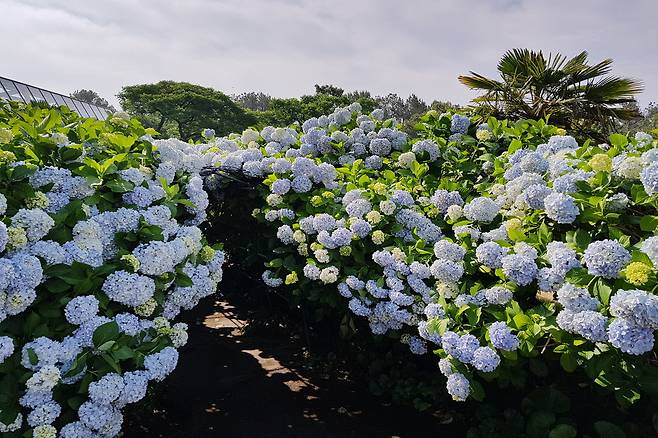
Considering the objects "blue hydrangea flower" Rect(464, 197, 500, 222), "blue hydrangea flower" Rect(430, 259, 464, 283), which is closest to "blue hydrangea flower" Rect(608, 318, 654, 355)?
"blue hydrangea flower" Rect(430, 259, 464, 283)

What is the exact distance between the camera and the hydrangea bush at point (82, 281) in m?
1.84

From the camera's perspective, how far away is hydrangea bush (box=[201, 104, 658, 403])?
72.5 inches

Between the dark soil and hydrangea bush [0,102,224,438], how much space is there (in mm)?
956

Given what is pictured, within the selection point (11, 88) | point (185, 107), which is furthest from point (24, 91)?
point (185, 107)

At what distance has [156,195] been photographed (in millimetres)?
2553

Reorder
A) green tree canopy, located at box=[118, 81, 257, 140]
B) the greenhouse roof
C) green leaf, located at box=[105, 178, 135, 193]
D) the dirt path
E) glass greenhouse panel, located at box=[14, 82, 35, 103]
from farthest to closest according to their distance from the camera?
green tree canopy, located at box=[118, 81, 257, 140]
glass greenhouse panel, located at box=[14, 82, 35, 103]
the greenhouse roof
the dirt path
green leaf, located at box=[105, 178, 135, 193]

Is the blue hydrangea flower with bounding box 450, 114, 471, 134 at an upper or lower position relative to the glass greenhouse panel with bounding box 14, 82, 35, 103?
lower

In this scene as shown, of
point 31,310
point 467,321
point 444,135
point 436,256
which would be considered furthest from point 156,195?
point 444,135

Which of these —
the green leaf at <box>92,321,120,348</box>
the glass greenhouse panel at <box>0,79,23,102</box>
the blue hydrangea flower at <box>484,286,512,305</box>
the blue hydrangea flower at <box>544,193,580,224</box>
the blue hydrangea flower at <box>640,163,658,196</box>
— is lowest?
the green leaf at <box>92,321,120,348</box>

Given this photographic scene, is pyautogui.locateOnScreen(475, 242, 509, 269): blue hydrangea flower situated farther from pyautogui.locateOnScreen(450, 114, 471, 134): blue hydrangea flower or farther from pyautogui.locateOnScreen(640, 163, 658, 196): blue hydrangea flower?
pyautogui.locateOnScreen(450, 114, 471, 134): blue hydrangea flower

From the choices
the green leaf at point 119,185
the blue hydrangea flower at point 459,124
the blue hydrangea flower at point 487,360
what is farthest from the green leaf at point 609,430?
the blue hydrangea flower at point 459,124

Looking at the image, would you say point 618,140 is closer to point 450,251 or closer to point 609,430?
point 450,251

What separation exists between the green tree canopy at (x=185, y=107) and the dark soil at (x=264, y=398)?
3630cm

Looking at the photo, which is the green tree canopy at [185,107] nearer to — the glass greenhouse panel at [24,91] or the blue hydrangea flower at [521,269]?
the glass greenhouse panel at [24,91]
